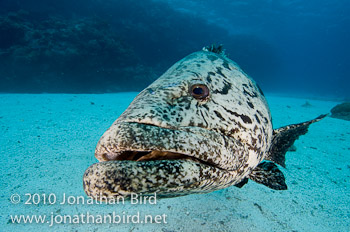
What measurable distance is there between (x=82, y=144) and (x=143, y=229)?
11.3 feet

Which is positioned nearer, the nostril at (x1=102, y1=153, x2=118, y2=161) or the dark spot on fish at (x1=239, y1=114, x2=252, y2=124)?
the nostril at (x1=102, y1=153, x2=118, y2=161)

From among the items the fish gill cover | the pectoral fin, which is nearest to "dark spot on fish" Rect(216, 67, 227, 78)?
the pectoral fin

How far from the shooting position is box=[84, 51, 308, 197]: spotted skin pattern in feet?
4.10

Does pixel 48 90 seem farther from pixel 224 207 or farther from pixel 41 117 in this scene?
pixel 224 207

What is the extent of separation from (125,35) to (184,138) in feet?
111

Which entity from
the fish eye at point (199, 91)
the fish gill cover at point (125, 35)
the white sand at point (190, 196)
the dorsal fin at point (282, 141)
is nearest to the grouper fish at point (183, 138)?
the fish eye at point (199, 91)

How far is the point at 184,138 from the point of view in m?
1.43

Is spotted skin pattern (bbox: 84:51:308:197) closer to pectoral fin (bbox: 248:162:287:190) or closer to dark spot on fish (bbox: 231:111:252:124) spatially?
dark spot on fish (bbox: 231:111:252:124)

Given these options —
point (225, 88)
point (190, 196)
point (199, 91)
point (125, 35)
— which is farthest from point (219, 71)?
point (125, 35)

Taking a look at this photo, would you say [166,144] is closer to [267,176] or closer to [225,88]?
[225,88]

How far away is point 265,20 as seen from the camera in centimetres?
6116

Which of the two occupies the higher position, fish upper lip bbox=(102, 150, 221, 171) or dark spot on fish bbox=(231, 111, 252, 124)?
dark spot on fish bbox=(231, 111, 252, 124)

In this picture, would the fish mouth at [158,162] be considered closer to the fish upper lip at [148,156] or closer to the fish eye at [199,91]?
the fish upper lip at [148,156]

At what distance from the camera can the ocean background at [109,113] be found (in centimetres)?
299
